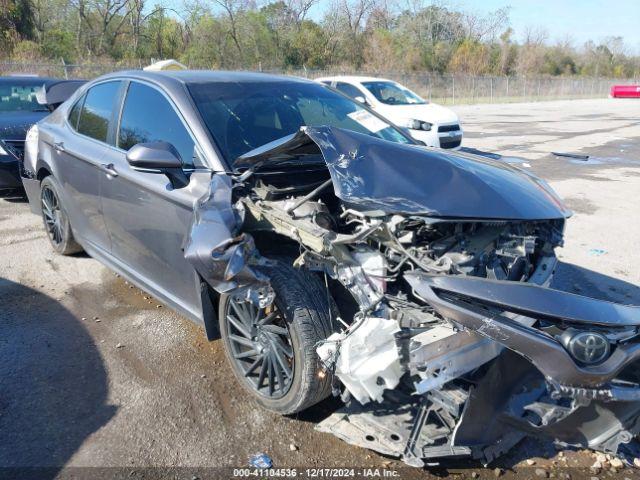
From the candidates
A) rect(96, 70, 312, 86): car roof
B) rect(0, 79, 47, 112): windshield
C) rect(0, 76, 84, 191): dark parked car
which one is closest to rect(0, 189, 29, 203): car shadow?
rect(0, 76, 84, 191): dark parked car

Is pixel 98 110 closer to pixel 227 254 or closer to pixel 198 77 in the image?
pixel 198 77

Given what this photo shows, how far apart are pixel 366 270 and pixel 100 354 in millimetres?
2157

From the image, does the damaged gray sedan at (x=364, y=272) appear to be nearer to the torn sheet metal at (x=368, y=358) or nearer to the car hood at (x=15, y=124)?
the torn sheet metal at (x=368, y=358)

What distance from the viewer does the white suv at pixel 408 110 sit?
41.0 ft

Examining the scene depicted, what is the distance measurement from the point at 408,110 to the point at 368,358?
11628 mm

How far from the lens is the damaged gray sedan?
7.16ft

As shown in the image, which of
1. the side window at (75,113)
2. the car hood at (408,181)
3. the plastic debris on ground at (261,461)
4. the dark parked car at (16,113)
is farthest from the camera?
the dark parked car at (16,113)

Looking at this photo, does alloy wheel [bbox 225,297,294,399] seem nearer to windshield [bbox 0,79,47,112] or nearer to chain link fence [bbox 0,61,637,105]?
windshield [bbox 0,79,47,112]

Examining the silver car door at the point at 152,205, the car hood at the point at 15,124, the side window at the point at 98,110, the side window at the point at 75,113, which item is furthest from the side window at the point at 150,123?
the car hood at the point at 15,124

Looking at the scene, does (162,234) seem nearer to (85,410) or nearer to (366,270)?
(85,410)

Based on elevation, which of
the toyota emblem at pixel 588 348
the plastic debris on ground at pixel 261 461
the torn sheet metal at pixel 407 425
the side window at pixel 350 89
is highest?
the side window at pixel 350 89

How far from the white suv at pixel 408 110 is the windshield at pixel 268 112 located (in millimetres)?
7605

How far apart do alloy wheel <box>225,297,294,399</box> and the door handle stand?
1430 millimetres

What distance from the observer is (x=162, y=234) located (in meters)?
3.48
